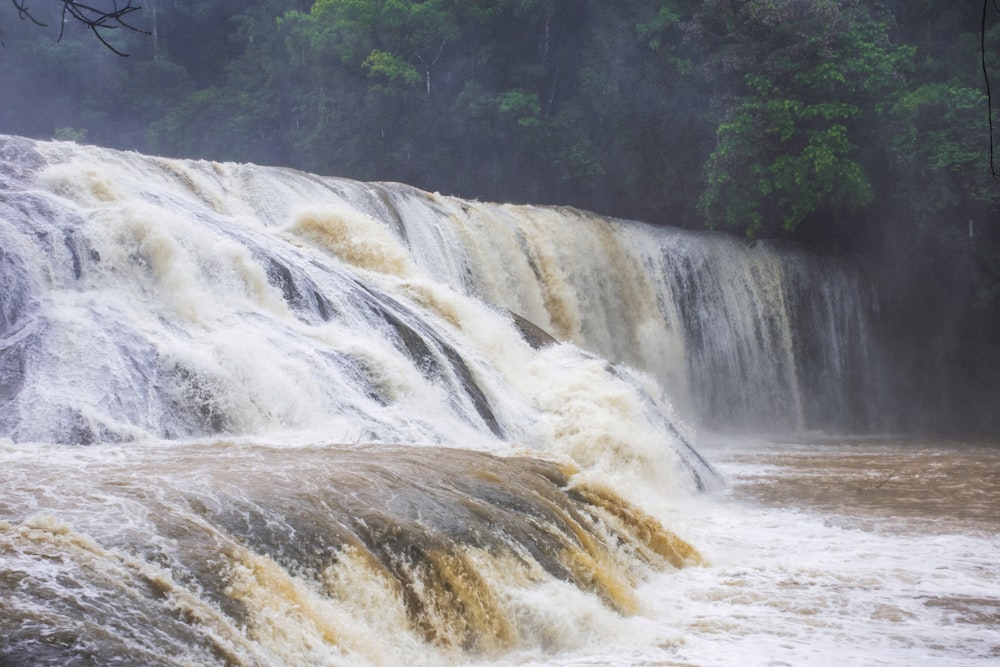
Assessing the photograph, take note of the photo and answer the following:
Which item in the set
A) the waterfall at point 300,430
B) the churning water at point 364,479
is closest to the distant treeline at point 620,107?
the waterfall at point 300,430

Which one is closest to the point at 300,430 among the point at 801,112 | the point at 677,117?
the point at 801,112

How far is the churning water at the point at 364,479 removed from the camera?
4.48 m

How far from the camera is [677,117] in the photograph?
→ 20344mm

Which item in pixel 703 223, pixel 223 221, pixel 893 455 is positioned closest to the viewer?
pixel 223 221

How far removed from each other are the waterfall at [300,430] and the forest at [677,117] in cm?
497

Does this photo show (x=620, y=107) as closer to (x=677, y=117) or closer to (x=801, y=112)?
(x=677, y=117)

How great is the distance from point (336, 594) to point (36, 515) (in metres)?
1.29

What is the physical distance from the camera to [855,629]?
5.57 m

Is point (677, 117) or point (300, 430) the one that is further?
point (677, 117)

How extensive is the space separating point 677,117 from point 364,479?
15.7 meters

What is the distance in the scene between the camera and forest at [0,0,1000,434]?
702 inches

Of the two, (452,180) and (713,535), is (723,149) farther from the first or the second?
(713,535)

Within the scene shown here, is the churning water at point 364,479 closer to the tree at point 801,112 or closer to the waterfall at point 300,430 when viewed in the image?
the waterfall at point 300,430

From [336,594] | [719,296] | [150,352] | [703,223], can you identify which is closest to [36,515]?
[336,594]
